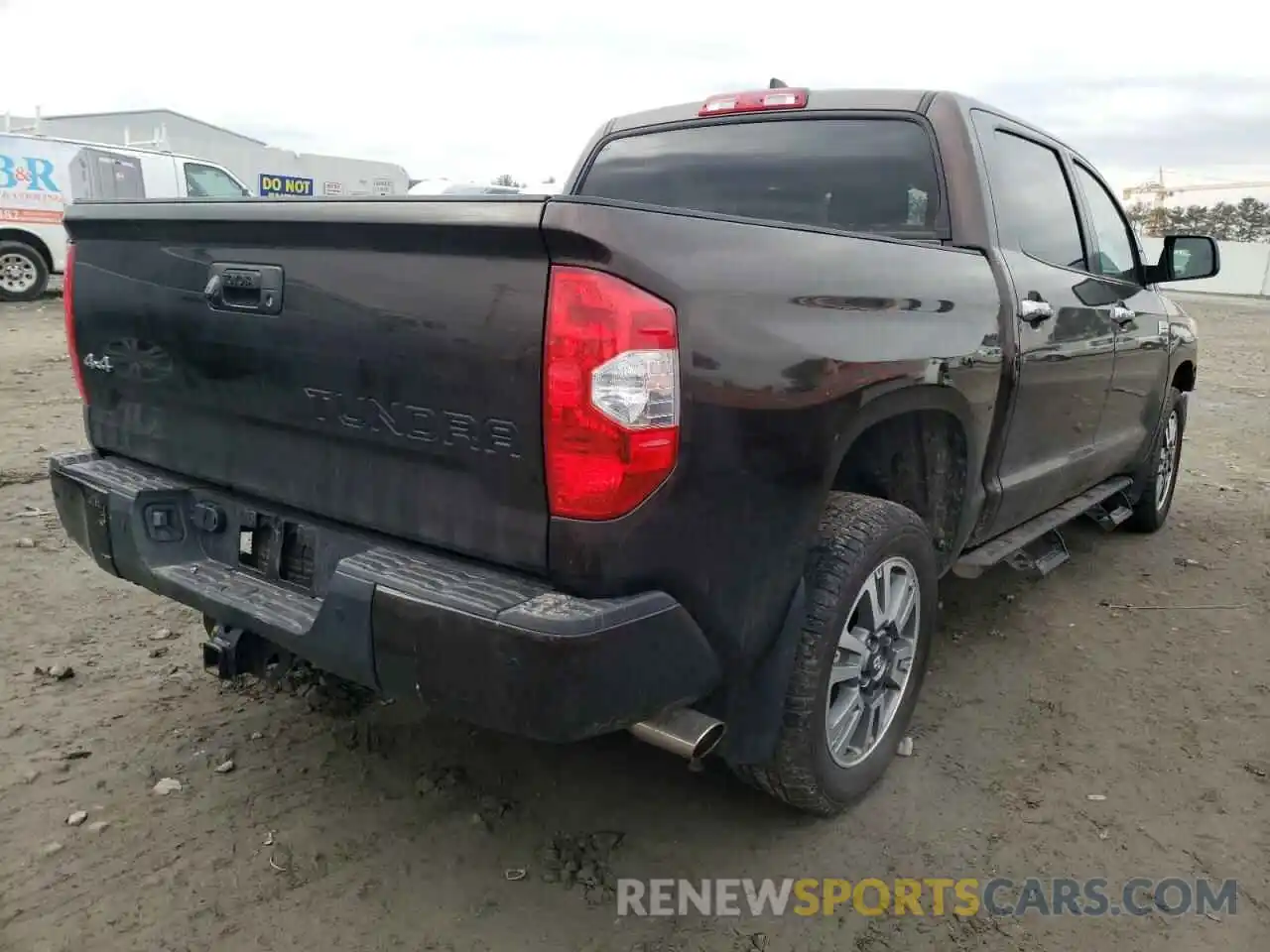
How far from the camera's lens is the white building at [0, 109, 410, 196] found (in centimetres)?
2134

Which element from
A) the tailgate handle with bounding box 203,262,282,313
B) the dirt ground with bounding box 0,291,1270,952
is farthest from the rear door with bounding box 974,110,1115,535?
the tailgate handle with bounding box 203,262,282,313

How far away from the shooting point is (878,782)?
9.14 feet

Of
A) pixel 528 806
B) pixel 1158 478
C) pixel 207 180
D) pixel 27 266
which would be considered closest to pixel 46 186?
pixel 27 266

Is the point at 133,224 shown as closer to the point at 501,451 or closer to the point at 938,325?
the point at 501,451

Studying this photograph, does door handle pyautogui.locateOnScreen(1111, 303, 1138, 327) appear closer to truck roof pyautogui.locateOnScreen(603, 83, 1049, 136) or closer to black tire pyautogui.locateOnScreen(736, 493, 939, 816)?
truck roof pyautogui.locateOnScreen(603, 83, 1049, 136)

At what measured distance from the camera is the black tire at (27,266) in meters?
12.3

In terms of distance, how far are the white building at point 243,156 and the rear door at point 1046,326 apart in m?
17.6

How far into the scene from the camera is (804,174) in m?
3.26

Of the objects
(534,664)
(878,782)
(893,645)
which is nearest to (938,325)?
(893,645)

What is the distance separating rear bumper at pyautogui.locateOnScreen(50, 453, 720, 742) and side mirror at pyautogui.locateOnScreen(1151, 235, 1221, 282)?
145 inches

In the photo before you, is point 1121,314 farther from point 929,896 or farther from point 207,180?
point 207,180

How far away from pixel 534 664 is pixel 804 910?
1.04m

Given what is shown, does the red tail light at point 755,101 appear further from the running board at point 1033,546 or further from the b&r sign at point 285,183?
the b&r sign at point 285,183

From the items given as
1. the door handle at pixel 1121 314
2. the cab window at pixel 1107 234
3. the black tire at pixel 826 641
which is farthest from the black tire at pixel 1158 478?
the black tire at pixel 826 641
